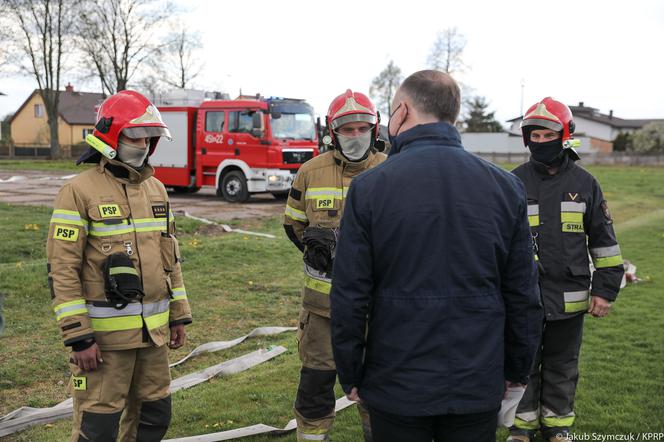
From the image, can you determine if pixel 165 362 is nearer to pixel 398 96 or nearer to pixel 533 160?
pixel 398 96

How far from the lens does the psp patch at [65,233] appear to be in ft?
10.7

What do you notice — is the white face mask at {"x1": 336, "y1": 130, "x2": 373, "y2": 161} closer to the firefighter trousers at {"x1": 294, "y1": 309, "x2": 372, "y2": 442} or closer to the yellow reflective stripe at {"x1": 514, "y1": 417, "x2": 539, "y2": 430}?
the firefighter trousers at {"x1": 294, "y1": 309, "x2": 372, "y2": 442}

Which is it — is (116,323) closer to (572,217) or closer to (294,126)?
(572,217)

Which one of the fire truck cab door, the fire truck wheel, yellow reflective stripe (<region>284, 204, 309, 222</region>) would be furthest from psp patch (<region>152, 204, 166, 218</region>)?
the fire truck wheel

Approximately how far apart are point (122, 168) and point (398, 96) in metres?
1.70

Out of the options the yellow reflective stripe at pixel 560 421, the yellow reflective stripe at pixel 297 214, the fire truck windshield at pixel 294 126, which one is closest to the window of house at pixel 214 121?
the fire truck windshield at pixel 294 126

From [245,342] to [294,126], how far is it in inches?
535

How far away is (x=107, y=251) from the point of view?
11.2ft

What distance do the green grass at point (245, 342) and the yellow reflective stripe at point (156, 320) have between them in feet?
4.12

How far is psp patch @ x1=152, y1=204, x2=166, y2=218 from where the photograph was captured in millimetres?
3632

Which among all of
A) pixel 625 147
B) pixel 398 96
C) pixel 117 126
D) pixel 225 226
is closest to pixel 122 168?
pixel 117 126

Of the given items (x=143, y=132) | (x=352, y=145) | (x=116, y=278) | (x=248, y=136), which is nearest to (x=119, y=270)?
(x=116, y=278)

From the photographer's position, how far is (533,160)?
14.3ft

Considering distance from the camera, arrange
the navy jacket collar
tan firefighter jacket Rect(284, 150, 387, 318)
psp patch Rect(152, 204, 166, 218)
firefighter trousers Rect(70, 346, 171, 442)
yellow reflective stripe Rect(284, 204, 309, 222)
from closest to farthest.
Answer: the navy jacket collar, firefighter trousers Rect(70, 346, 171, 442), psp patch Rect(152, 204, 166, 218), tan firefighter jacket Rect(284, 150, 387, 318), yellow reflective stripe Rect(284, 204, 309, 222)
